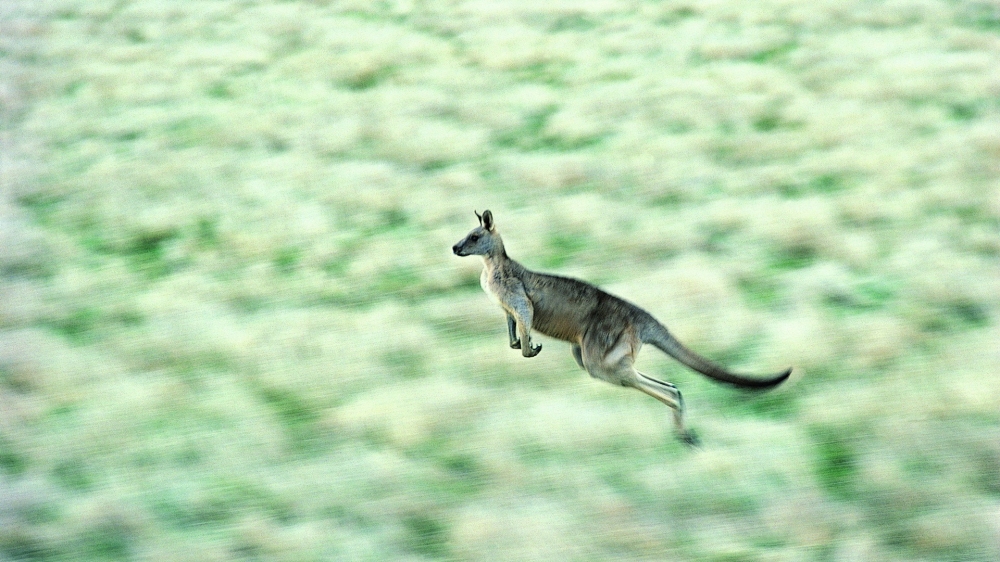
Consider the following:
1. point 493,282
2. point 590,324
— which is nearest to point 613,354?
point 590,324

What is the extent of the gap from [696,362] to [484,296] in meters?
1.63

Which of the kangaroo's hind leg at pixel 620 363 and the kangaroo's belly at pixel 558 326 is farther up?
the kangaroo's belly at pixel 558 326

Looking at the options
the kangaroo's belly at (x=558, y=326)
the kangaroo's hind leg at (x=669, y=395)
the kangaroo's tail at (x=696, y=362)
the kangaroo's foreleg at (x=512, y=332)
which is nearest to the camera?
the kangaroo's tail at (x=696, y=362)

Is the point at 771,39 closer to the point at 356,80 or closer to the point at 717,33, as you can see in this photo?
the point at 717,33

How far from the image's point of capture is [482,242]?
3.54m

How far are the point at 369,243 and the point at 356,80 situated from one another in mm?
2964

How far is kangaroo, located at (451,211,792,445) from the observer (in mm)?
3279

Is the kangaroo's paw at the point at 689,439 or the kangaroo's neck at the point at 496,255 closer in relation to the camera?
the kangaroo's paw at the point at 689,439

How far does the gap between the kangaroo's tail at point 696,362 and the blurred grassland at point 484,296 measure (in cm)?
31

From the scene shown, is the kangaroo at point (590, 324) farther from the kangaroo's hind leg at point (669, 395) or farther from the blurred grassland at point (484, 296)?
the blurred grassland at point (484, 296)

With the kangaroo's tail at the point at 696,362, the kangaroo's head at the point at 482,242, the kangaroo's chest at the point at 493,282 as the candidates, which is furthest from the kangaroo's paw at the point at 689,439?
the kangaroo's head at the point at 482,242

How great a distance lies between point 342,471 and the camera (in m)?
3.46

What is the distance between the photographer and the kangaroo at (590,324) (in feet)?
10.8

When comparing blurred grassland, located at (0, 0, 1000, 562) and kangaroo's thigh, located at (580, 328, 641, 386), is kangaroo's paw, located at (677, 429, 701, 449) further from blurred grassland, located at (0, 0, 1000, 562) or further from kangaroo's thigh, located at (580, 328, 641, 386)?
kangaroo's thigh, located at (580, 328, 641, 386)
